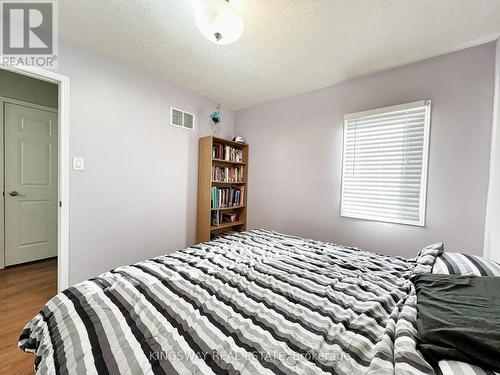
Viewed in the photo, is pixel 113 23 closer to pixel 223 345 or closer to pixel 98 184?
pixel 98 184

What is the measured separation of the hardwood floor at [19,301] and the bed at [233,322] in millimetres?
812

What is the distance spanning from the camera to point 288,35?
170 cm

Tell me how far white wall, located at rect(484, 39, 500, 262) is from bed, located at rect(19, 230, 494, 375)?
509mm

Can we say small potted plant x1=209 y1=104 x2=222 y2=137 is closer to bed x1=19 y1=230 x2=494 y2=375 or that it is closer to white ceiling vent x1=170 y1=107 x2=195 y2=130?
white ceiling vent x1=170 y1=107 x2=195 y2=130

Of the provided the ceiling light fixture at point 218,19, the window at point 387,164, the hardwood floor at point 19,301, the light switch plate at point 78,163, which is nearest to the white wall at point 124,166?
the light switch plate at point 78,163

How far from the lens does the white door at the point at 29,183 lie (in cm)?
267

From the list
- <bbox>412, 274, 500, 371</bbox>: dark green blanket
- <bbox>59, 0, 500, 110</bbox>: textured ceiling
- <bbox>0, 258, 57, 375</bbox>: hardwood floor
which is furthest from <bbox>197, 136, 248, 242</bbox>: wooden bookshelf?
<bbox>412, 274, 500, 371</bbox>: dark green blanket

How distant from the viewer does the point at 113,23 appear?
5.33ft

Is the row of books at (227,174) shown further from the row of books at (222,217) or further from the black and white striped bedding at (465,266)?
the black and white striped bedding at (465,266)

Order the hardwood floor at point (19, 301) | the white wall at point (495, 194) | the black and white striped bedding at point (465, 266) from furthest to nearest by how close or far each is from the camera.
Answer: the white wall at point (495, 194) < the hardwood floor at point (19, 301) < the black and white striped bedding at point (465, 266)

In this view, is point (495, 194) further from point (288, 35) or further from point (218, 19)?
point (218, 19)

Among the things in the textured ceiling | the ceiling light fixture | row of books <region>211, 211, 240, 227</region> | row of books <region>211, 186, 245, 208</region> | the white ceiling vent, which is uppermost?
the textured ceiling

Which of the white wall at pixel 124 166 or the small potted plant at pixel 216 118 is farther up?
the small potted plant at pixel 216 118

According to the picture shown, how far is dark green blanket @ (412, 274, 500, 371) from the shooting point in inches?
23.5
